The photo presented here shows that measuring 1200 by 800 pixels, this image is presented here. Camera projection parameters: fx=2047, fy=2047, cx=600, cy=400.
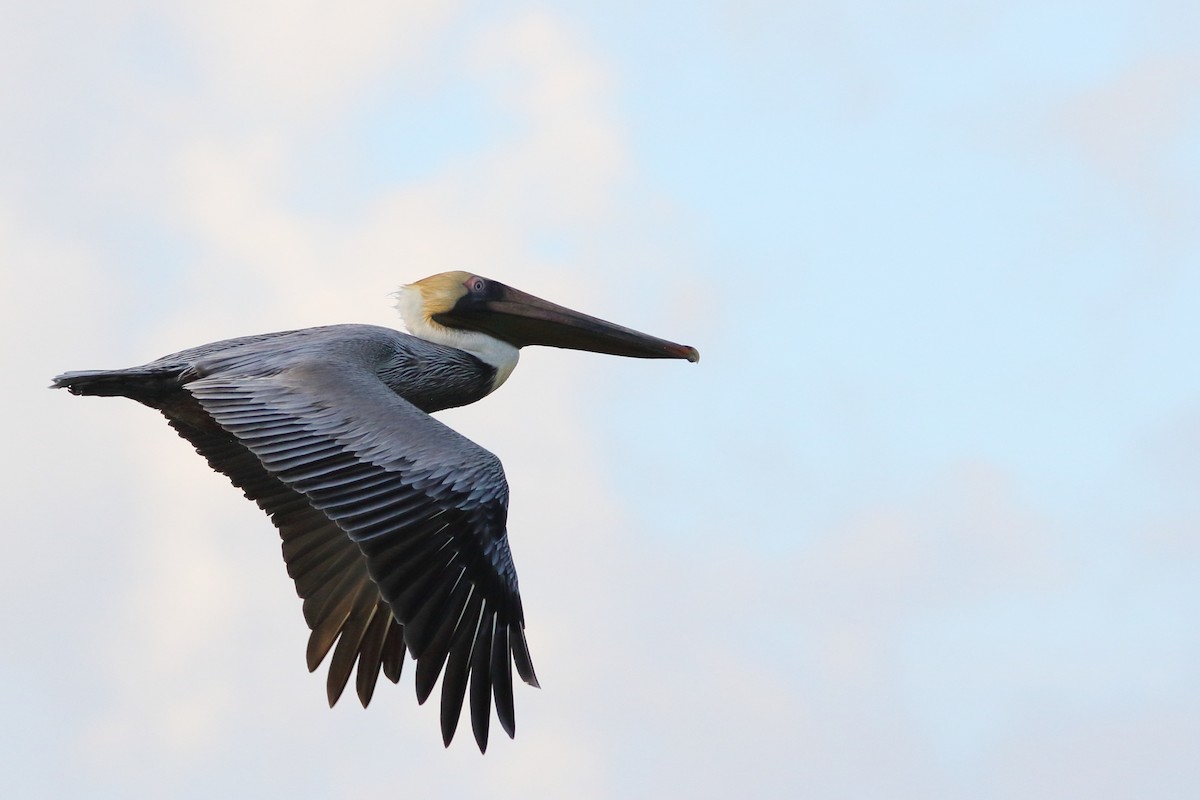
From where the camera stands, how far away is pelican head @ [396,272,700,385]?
15.0 m

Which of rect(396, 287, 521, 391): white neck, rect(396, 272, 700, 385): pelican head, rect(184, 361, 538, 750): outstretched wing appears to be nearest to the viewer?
rect(184, 361, 538, 750): outstretched wing

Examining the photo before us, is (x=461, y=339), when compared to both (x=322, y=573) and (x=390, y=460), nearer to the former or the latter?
(x=322, y=573)

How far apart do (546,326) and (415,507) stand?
3778mm

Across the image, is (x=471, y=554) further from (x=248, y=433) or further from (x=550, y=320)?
(x=550, y=320)

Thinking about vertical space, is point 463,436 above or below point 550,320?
below

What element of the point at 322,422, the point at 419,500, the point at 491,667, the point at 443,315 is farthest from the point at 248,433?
the point at 443,315

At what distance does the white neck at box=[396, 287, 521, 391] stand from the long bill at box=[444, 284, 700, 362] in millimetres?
96

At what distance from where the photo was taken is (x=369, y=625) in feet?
44.8

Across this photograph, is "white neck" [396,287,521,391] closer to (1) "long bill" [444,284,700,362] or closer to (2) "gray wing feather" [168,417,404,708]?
(1) "long bill" [444,284,700,362]

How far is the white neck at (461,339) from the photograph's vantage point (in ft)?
48.8

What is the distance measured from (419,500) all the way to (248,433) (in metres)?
1.23

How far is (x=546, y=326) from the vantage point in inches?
595

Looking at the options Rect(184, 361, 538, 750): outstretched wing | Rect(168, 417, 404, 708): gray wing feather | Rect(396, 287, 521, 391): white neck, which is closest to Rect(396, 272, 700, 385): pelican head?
Rect(396, 287, 521, 391): white neck

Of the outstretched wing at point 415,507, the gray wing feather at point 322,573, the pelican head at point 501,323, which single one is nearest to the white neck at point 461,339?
the pelican head at point 501,323
